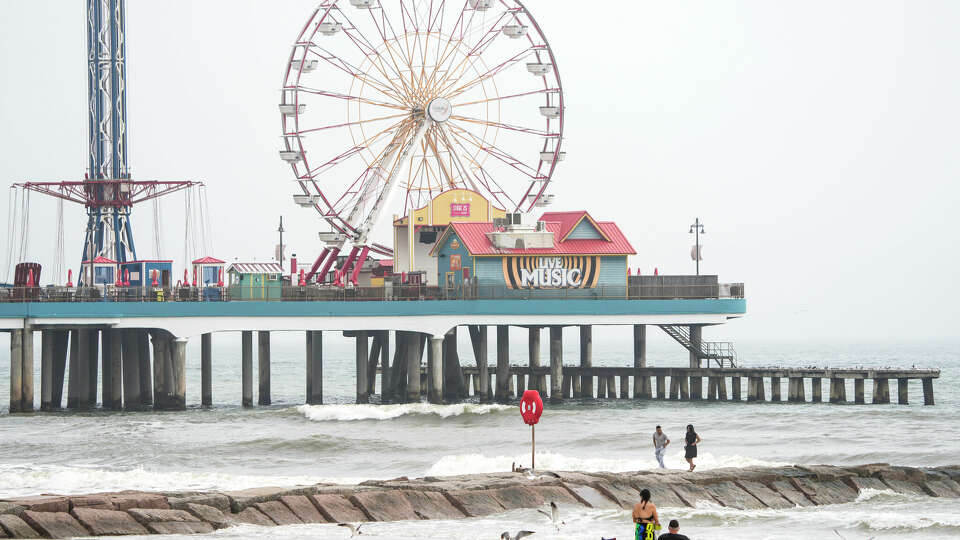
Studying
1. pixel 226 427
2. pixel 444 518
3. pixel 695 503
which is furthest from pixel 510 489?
pixel 226 427

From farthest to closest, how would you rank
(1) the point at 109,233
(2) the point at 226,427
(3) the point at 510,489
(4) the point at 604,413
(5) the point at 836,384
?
(1) the point at 109,233, (5) the point at 836,384, (4) the point at 604,413, (2) the point at 226,427, (3) the point at 510,489

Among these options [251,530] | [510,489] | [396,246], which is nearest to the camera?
[251,530]

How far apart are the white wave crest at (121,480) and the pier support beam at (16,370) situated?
17839 mm

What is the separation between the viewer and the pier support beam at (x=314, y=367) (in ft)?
208

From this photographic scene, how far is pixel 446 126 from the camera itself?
72.4 meters

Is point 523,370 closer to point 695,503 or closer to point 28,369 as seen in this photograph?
point 28,369

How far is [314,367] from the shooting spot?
64438 mm

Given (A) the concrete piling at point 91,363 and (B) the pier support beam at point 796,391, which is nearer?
(B) the pier support beam at point 796,391

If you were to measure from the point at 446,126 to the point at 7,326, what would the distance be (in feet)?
77.9

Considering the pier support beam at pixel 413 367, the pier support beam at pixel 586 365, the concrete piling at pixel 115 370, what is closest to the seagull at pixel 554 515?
the pier support beam at pixel 413 367

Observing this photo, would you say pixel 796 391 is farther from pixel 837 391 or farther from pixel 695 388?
pixel 695 388

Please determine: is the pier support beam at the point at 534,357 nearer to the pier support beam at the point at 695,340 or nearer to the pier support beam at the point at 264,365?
the pier support beam at the point at 695,340

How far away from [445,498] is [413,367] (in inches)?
1137

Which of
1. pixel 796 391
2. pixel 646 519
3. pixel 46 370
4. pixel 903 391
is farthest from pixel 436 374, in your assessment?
pixel 646 519
